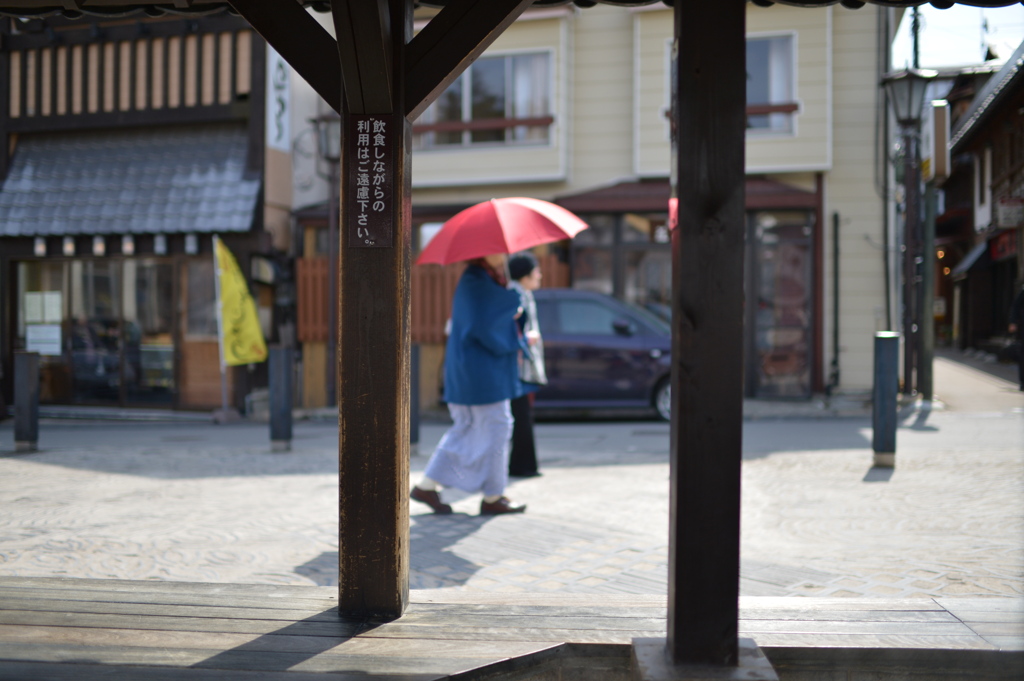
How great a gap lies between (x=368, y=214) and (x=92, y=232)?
42.7 feet

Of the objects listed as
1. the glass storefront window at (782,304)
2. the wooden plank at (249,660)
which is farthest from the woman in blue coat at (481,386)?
the glass storefront window at (782,304)

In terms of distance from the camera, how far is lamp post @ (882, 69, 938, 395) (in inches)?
444

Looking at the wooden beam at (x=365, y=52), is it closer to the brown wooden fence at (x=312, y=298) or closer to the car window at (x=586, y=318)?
the car window at (x=586, y=318)

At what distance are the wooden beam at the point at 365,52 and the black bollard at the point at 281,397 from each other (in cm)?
542

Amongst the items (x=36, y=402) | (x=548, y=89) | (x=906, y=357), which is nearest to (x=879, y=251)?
(x=906, y=357)

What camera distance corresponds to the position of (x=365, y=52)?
3094mm

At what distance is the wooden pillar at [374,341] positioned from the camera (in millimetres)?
3283

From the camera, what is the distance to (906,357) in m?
12.2

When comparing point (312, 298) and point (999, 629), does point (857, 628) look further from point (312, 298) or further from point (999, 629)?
point (312, 298)

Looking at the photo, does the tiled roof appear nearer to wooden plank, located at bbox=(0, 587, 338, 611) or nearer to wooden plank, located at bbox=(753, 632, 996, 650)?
wooden plank, located at bbox=(753, 632, 996, 650)

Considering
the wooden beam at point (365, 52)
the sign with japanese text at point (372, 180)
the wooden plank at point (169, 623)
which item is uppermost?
the wooden beam at point (365, 52)

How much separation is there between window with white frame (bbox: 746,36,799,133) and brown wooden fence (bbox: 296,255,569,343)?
4004 millimetres

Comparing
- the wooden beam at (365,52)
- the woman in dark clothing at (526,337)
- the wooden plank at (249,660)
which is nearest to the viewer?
the wooden plank at (249,660)

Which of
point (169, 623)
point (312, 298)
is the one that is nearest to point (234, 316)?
point (312, 298)
